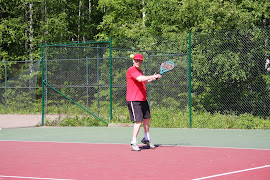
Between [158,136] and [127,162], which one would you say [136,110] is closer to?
[127,162]

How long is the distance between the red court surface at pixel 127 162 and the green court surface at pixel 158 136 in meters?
0.98

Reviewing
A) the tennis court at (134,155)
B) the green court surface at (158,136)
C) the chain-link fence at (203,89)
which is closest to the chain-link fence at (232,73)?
the chain-link fence at (203,89)

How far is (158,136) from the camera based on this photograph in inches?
512

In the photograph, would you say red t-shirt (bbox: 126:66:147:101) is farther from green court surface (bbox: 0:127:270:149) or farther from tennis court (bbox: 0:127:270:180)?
green court surface (bbox: 0:127:270:149)

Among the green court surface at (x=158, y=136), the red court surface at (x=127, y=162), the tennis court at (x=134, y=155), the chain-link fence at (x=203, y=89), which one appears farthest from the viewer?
the chain-link fence at (x=203, y=89)

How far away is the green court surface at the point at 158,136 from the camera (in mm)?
11404

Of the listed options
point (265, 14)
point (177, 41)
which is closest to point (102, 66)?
point (177, 41)

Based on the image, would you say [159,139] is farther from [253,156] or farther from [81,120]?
[81,120]

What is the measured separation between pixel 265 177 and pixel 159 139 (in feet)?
18.1

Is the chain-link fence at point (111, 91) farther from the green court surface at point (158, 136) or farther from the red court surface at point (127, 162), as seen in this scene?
the red court surface at point (127, 162)

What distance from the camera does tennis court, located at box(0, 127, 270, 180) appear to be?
7.38 metres

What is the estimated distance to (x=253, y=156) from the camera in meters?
9.08

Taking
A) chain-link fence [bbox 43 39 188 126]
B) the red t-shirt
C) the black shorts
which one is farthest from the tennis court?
chain-link fence [bbox 43 39 188 126]

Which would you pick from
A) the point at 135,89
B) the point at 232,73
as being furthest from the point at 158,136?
the point at 232,73
